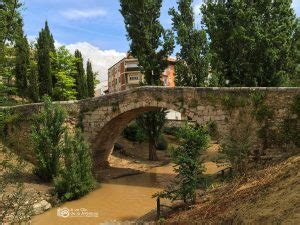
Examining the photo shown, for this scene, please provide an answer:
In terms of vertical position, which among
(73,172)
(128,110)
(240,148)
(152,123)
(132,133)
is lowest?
(73,172)

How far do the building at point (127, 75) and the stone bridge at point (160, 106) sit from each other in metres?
27.6

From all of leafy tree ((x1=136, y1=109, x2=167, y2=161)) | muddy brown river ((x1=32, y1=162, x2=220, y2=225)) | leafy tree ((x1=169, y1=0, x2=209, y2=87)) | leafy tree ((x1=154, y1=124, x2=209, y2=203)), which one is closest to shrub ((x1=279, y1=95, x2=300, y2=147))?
leafy tree ((x1=154, y1=124, x2=209, y2=203))

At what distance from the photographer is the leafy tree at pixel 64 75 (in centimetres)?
3088

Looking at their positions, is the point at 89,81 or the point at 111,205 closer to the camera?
the point at 111,205

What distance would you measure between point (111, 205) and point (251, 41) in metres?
10.7

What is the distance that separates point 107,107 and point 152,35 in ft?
18.4

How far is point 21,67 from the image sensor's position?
3145cm

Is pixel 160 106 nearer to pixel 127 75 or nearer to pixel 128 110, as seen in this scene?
pixel 128 110

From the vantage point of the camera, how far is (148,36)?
21.7 m

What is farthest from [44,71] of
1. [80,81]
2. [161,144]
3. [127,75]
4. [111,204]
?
[127,75]

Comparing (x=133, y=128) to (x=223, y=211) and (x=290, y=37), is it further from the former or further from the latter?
(x=223, y=211)

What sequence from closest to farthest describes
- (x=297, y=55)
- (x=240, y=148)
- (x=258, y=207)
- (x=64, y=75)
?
(x=258, y=207)
(x=240, y=148)
(x=297, y=55)
(x=64, y=75)

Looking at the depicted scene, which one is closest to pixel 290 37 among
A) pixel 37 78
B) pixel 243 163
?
pixel 243 163

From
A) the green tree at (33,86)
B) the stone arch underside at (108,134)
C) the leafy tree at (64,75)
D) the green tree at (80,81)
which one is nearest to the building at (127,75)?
the green tree at (80,81)
